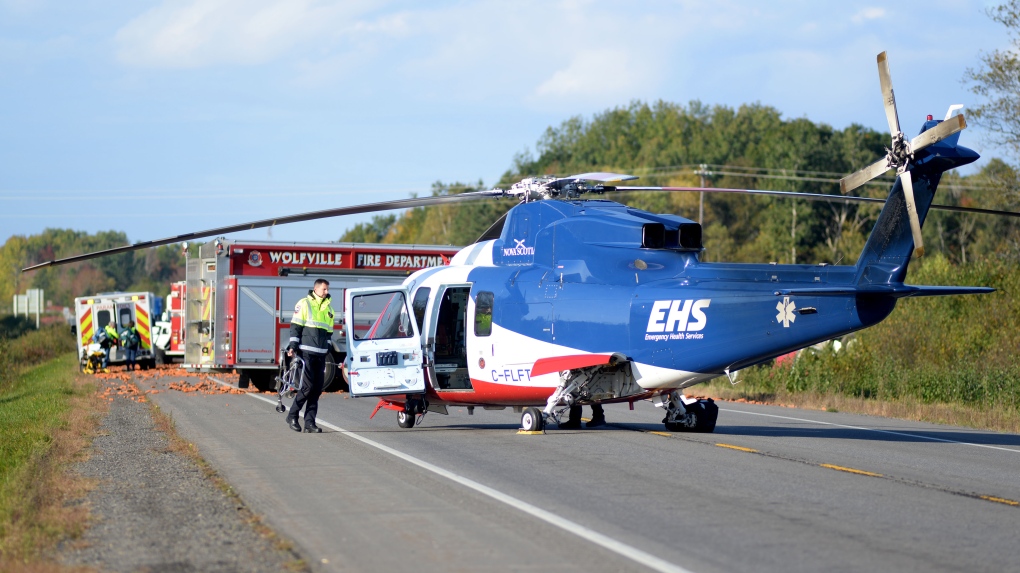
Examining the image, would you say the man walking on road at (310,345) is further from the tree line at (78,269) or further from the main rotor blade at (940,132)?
the tree line at (78,269)

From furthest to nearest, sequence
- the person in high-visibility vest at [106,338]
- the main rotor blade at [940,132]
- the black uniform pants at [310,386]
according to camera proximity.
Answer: the person in high-visibility vest at [106,338]
the black uniform pants at [310,386]
the main rotor blade at [940,132]

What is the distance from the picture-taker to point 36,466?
37.3 ft

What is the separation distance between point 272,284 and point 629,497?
17.7 m

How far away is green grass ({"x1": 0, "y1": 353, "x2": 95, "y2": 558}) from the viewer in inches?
311

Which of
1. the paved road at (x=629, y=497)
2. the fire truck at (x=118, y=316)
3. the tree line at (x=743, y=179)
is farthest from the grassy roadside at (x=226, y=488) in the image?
the tree line at (x=743, y=179)

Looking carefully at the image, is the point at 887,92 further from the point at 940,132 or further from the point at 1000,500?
the point at 1000,500

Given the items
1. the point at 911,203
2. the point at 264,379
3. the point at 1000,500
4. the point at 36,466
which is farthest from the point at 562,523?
the point at 264,379

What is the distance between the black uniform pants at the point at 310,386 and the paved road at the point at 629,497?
46 cm

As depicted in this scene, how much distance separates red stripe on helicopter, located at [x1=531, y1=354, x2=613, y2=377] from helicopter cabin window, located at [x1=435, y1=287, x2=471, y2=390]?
1.30m

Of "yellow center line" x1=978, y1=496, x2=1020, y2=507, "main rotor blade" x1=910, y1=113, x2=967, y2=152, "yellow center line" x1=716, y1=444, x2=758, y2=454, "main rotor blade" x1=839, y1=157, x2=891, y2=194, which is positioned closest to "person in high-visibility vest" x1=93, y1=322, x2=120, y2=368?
"yellow center line" x1=716, y1=444, x2=758, y2=454

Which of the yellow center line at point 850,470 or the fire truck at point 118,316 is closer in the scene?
the yellow center line at point 850,470

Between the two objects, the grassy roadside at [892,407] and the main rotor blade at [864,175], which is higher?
the main rotor blade at [864,175]

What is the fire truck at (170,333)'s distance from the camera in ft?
121

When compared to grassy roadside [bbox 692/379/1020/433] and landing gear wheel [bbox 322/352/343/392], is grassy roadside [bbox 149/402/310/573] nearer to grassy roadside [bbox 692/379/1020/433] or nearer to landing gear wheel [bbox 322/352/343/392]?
landing gear wheel [bbox 322/352/343/392]
